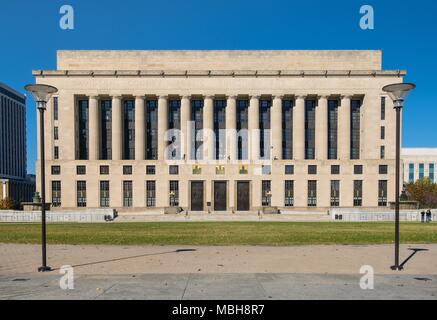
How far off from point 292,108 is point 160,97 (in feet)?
100.0

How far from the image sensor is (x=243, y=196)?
225ft

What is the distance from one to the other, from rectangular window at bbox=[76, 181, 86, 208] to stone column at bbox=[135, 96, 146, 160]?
12.7m

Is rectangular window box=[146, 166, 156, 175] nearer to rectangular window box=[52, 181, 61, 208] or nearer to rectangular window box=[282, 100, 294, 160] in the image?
rectangular window box=[52, 181, 61, 208]

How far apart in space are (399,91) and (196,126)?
62462 millimetres

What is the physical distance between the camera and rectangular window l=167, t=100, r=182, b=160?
235 ft

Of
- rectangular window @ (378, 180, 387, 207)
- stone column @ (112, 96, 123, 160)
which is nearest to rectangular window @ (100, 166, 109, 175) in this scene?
stone column @ (112, 96, 123, 160)

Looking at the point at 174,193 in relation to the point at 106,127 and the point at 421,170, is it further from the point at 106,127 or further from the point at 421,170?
the point at 421,170

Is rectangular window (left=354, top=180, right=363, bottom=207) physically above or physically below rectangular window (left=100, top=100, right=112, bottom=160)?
below

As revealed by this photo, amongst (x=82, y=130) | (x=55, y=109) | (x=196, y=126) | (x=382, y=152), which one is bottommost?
(x=382, y=152)

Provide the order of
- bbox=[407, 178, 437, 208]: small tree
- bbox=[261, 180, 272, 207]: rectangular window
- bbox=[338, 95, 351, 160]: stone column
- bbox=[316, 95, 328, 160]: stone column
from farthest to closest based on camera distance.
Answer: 1. bbox=[407, 178, 437, 208]: small tree
2. bbox=[338, 95, 351, 160]: stone column
3. bbox=[316, 95, 328, 160]: stone column
4. bbox=[261, 180, 272, 207]: rectangular window

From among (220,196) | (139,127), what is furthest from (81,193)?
(220,196)
